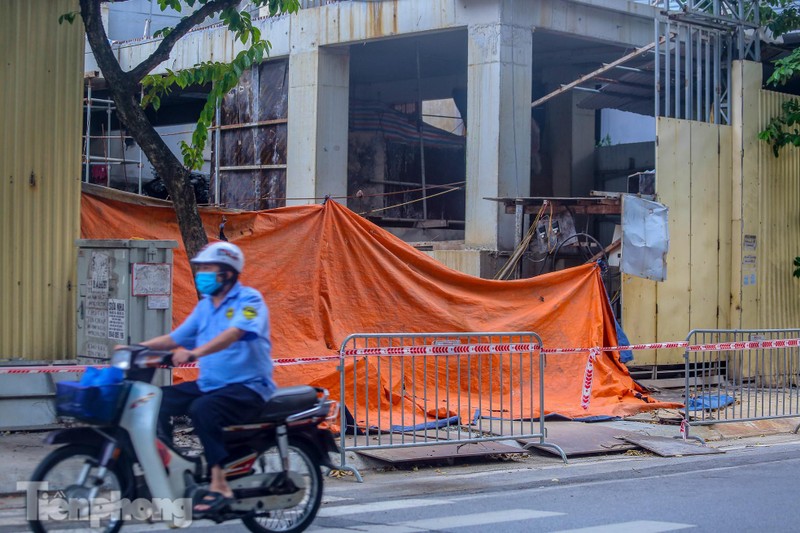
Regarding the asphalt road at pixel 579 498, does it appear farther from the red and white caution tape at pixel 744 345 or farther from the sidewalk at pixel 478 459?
the red and white caution tape at pixel 744 345

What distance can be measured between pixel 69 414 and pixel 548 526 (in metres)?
3.37

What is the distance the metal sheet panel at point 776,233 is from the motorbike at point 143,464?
12.2 meters

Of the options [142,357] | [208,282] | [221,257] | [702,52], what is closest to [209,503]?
[142,357]

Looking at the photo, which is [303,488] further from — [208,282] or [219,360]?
[208,282]

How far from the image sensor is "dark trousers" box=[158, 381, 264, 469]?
627 centimetres

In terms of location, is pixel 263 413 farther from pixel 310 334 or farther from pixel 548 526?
pixel 310 334

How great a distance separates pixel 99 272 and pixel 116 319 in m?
0.57

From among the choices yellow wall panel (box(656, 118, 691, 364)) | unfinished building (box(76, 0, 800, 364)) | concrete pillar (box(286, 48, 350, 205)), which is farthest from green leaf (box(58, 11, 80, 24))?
yellow wall panel (box(656, 118, 691, 364))

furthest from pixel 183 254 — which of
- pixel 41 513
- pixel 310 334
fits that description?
pixel 41 513

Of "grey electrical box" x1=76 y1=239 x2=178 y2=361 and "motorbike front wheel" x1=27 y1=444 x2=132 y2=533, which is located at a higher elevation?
"grey electrical box" x1=76 y1=239 x2=178 y2=361

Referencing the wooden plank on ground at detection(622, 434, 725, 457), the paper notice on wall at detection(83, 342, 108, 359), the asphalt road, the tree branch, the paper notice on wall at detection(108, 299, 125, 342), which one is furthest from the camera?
the wooden plank on ground at detection(622, 434, 725, 457)

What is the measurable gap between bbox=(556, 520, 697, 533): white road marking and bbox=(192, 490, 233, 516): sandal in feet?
7.81

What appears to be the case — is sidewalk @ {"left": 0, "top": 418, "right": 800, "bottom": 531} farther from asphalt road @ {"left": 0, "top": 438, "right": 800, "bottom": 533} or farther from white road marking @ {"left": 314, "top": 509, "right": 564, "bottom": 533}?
white road marking @ {"left": 314, "top": 509, "right": 564, "bottom": 533}

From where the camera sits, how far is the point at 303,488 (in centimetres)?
665
